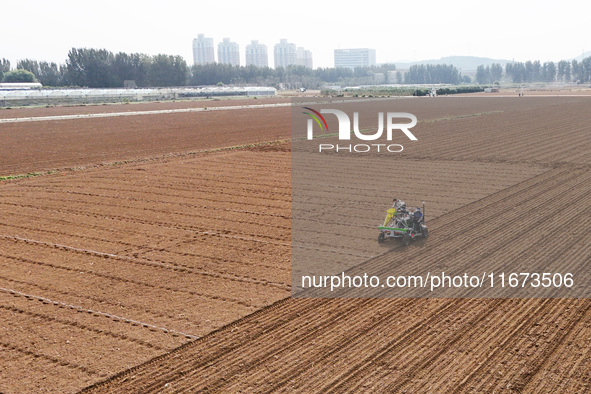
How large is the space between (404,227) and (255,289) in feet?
14.1

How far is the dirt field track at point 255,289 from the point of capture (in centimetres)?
823

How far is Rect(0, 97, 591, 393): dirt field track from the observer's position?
8.23 meters

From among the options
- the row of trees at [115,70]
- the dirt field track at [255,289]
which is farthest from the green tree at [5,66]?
the dirt field track at [255,289]

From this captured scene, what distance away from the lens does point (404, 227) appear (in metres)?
14.0

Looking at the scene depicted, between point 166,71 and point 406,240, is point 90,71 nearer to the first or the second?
point 166,71

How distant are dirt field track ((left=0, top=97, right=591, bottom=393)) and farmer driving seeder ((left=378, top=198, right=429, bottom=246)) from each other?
0.32m

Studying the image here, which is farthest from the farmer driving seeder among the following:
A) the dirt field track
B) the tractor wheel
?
the dirt field track

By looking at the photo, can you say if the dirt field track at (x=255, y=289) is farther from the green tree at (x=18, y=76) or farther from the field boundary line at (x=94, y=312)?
the green tree at (x=18, y=76)

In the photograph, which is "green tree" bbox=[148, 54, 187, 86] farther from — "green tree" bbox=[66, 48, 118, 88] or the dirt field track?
the dirt field track

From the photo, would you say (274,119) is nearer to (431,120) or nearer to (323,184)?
(431,120)

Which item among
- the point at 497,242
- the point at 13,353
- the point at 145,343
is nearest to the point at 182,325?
the point at 145,343

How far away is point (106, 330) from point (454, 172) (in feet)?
56.6

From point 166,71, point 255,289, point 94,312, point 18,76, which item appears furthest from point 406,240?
point 166,71

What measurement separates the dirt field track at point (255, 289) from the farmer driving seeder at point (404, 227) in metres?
0.32
